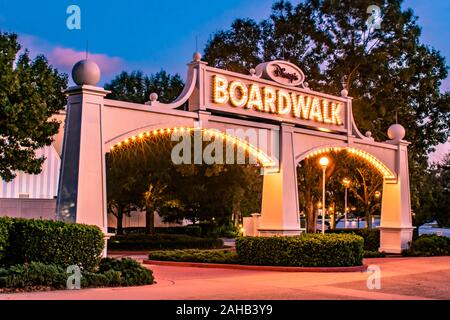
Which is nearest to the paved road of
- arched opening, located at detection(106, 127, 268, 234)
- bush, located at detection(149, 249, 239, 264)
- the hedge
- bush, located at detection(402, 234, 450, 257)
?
bush, located at detection(149, 249, 239, 264)

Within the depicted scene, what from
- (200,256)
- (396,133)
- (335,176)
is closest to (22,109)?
(200,256)

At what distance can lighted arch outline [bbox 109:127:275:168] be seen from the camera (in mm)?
17970

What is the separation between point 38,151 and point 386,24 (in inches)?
740

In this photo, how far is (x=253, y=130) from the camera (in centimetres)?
2172

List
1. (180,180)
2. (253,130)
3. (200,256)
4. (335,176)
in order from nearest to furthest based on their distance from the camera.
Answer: (253,130)
(200,256)
(180,180)
(335,176)

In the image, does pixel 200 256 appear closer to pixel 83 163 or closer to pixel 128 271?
pixel 83 163

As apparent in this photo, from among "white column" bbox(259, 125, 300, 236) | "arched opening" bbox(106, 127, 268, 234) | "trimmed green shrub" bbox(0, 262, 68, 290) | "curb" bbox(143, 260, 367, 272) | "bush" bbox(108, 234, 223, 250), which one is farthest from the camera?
"bush" bbox(108, 234, 223, 250)

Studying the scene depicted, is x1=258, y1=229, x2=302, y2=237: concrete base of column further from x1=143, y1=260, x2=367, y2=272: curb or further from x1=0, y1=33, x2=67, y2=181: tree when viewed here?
x1=0, y1=33, x2=67, y2=181: tree

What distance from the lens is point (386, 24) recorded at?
33438 millimetres

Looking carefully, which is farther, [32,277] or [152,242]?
[152,242]

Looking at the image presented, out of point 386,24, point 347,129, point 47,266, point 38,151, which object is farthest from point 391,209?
point 47,266

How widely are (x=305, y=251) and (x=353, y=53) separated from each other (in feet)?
55.1

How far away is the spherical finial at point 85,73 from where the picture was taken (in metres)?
16.3

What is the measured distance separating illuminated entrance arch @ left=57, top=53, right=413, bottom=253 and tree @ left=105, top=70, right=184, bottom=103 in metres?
14.2
